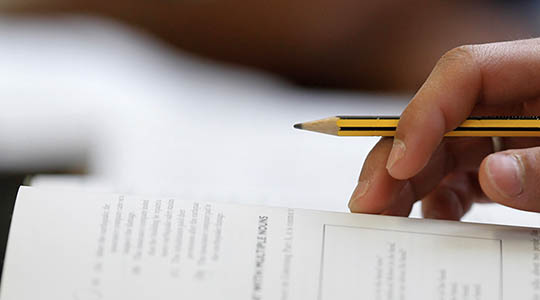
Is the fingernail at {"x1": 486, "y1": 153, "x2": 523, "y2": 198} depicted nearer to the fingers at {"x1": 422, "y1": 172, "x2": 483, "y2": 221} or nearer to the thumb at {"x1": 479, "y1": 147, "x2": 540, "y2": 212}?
the thumb at {"x1": 479, "y1": 147, "x2": 540, "y2": 212}

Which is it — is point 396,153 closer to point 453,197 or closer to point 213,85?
point 453,197

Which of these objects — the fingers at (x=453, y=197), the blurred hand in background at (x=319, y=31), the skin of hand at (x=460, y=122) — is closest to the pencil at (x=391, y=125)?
the skin of hand at (x=460, y=122)

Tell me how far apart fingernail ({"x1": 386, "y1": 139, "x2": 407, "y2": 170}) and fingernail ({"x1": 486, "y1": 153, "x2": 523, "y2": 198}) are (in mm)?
52

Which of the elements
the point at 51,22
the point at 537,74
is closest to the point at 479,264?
the point at 537,74

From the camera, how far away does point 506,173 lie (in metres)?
0.28

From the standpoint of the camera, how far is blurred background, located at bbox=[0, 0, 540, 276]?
523mm

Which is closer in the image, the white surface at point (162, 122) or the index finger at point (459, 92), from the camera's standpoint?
the index finger at point (459, 92)

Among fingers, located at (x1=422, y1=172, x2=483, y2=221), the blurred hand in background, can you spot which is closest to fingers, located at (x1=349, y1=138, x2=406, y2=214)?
fingers, located at (x1=422, y1=172, x2=483, y2=221)

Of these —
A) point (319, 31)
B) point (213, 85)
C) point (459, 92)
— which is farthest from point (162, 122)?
point (459, 92)

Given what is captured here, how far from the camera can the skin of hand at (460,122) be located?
0.28 meters

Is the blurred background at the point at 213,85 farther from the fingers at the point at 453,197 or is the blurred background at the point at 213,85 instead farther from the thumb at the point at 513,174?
the thumb at the point at 513,174

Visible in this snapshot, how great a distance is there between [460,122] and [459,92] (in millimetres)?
23

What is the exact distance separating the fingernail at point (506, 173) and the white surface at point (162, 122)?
0.23 meters

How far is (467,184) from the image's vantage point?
0.46 meters
